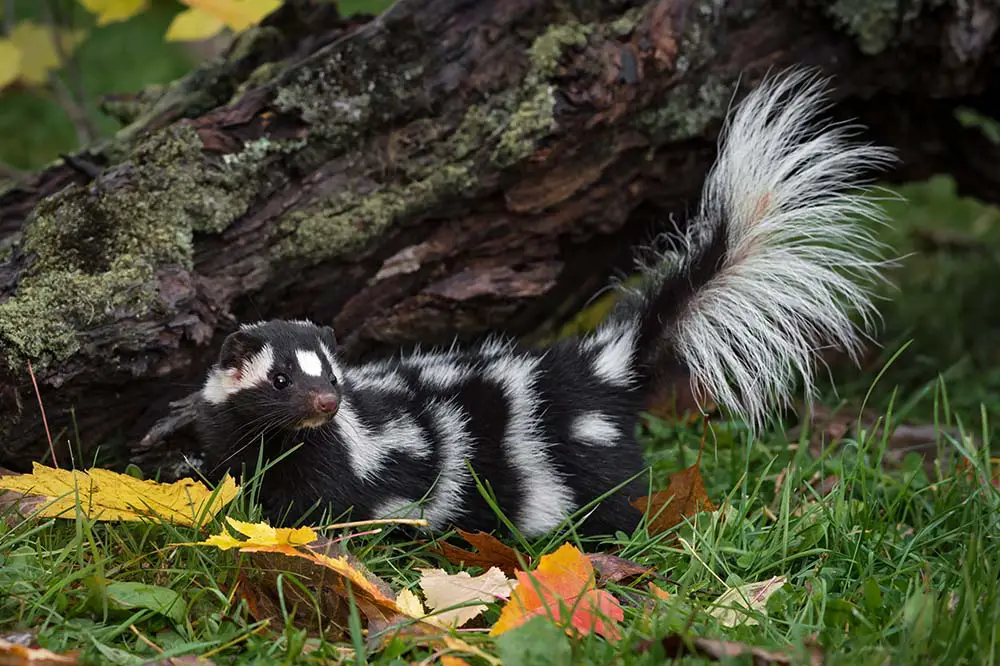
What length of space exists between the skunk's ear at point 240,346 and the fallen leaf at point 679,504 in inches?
58.5

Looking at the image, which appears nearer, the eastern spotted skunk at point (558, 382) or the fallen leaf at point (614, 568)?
the fallen leaf at point (614, 568)

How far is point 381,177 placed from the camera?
4.44 metres

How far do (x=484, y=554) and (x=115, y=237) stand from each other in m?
1.79

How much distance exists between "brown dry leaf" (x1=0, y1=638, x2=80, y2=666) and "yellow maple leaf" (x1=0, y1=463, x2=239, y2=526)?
0.80m

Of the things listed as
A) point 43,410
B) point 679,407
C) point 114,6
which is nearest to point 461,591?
point 43,410

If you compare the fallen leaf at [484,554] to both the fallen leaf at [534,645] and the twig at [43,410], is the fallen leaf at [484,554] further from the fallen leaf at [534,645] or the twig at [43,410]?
the twig at [43,410]

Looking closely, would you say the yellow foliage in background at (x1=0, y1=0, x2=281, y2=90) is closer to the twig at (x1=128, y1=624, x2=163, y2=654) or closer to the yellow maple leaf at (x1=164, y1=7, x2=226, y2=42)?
the yellow maple leaf at (x1=164, y1=7, x2=226, y2=42)

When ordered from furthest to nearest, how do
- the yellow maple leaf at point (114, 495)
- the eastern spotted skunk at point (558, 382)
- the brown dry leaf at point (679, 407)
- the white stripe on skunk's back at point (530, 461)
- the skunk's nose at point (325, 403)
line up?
the brown dry leaf at point (679, 407)
the white stripe on skunk's back at point (530, 461)
the eastern spotted skunk at point (558, 382)
the skunk's nose at point (325, 403)
the yellow maple leaf at point (114, 495)

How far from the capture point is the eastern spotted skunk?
12.6 feet

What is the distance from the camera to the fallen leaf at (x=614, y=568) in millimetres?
3383

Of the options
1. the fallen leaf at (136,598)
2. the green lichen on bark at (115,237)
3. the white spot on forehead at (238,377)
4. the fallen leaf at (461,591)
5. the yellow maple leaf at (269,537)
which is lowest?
the fallen leaf at (461,591)

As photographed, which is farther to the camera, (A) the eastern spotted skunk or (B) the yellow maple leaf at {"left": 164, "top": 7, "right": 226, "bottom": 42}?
(B) the yellow maple leaf at {"left": 164, "top": 7, "right": 226, "bottom": 42}

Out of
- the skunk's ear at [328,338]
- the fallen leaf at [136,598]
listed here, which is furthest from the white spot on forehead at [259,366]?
the fallen leaf at [136,598]

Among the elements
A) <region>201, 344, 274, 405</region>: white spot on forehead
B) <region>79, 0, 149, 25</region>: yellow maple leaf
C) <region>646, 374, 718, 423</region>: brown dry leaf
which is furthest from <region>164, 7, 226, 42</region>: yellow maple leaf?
<region>646, 374, 718, 423</region>: brown dry leaf
